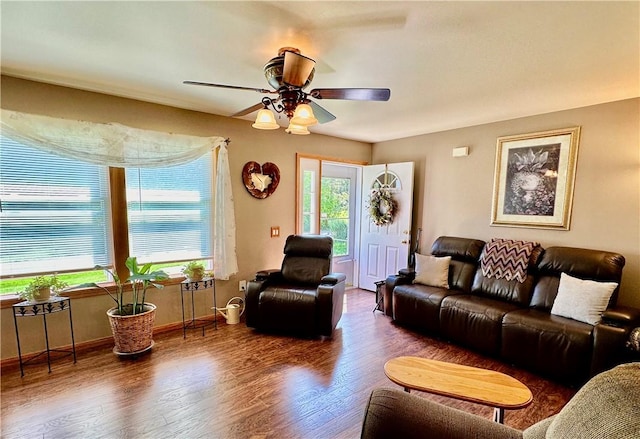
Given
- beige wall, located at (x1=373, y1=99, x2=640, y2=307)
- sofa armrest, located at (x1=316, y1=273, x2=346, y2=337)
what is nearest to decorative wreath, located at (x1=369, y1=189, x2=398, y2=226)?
beige wall, located at (x1=373, y1=99, x2=640, y2=307)

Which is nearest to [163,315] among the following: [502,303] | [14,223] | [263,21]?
[14,223]

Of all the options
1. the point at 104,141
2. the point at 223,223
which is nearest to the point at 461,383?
the point at 223,223

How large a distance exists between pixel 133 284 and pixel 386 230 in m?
3.36

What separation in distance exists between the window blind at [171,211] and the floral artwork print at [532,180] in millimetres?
3471

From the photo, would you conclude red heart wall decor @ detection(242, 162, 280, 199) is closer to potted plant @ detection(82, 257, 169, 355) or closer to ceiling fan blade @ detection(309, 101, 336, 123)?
potted plant @ detection(82, 257, 169, 355)

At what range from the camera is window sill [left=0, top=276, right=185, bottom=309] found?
8.13 ft

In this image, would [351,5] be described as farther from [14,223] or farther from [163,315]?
[163,315]

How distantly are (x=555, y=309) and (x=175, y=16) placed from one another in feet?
11.7

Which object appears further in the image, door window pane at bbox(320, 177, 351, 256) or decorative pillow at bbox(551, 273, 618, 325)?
door window pane at bbox(320, 177, 351, 256)

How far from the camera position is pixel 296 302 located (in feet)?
10.1

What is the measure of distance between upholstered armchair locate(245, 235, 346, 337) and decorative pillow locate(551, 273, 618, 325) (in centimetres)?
201

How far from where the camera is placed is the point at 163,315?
3266 millimetres

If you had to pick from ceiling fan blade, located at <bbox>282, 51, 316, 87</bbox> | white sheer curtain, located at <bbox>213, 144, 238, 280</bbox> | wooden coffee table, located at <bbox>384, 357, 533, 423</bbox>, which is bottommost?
wooden coffee table, located at <bbox>384, 357, 533, 423</bbox>

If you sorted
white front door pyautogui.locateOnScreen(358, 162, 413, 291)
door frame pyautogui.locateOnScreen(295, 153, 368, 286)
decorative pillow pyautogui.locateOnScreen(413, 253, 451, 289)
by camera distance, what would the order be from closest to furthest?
1. decorative pillow pyautogui.locateOnScreen(413, 253, 451, 289)
2. door frame pyautogui.locateOnScreen(295, 153, 368, 286)
3. white front door pyautogui.locateOnScreen(358, 162, 413, 291)
